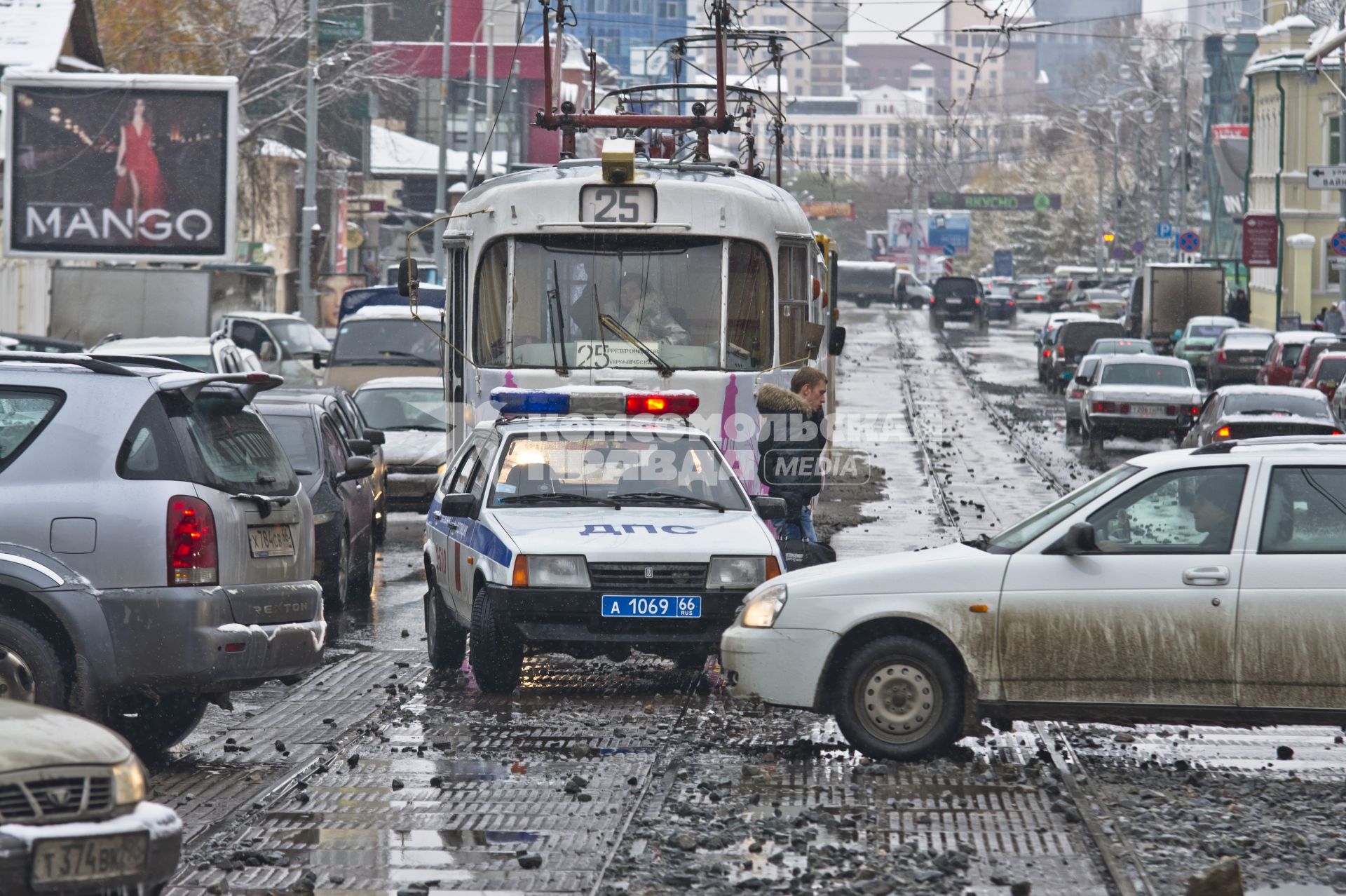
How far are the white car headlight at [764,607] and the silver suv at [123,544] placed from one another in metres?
2.16

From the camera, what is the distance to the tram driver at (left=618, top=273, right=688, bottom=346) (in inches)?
600

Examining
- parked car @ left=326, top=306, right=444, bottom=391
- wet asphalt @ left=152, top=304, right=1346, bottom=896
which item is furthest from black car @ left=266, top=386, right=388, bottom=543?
parked car @ left=326, top=306, right=444, bottom=391

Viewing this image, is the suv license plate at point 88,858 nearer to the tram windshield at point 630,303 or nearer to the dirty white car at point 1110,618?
the dirty white car at point 1110,618

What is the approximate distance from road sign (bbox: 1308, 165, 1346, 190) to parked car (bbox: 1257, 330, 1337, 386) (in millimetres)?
2942

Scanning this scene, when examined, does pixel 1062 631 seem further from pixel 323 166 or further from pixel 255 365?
pixel 323 166

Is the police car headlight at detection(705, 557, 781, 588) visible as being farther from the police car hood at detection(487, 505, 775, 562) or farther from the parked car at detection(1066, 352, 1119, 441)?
the parked car at detection(1066, 352, 1119, 441)

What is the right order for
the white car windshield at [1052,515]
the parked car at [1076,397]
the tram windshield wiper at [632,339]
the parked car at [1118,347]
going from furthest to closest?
the parked car at [1118,347] → the parked car at [1076,397] → the tram windshield wiper at [632,339] → the white car windshield at [1052,515]

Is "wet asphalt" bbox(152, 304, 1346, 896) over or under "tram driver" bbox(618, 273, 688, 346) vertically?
under

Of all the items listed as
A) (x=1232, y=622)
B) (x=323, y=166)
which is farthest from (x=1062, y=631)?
(x=323, y=166)

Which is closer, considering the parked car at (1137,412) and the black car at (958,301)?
the parked car at (1137,412)

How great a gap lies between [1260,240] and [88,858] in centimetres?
6235

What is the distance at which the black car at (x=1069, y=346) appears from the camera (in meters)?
Result: 47.2

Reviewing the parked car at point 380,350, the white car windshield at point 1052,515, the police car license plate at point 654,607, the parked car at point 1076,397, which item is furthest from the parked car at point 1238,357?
the white car windshield at point 1052,515

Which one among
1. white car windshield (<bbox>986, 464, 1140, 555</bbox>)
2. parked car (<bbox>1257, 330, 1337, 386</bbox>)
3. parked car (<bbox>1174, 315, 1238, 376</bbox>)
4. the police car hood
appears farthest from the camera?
parked car (<bbox>1174, 315, 1238, 376</bbox>)
